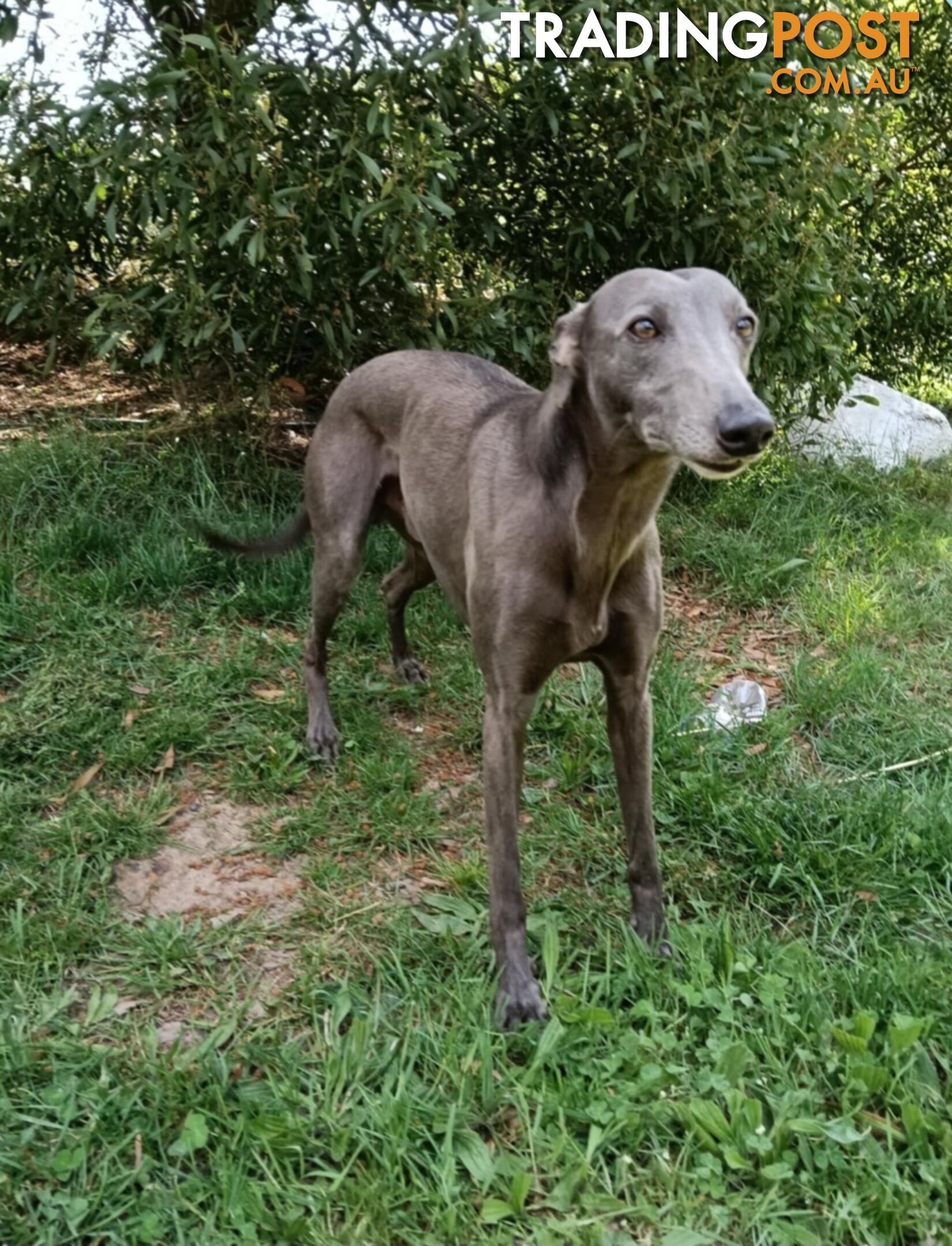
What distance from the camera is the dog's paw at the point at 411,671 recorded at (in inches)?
157

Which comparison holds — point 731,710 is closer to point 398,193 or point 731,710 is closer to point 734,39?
point 398,193

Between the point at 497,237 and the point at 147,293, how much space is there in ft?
5.22

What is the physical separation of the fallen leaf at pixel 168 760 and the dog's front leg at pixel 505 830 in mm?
1247

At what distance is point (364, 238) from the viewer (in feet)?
13.7

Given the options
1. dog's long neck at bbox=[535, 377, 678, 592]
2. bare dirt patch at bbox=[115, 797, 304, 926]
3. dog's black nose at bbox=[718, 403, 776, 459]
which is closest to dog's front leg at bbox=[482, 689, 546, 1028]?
dog's long neck at bbox=[535, 377, 678, 592]

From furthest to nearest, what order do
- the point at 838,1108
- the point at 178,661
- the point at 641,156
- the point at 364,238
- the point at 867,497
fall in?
1. the point at 867,497
2. the point at 641,156
3. the point at 364,238
4. the point at 178,661
5. the point at 838,1108

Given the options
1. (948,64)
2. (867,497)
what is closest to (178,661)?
(867,497)

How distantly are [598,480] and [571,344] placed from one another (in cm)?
30

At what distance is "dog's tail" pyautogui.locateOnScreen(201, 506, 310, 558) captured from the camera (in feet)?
13.0

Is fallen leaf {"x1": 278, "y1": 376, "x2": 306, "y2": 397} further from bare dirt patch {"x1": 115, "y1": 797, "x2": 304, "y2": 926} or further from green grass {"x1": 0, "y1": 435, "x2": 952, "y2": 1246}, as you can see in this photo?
bare dirt patch {"x1": 115, "y1": 797, "x2": 304, "y2": 926}

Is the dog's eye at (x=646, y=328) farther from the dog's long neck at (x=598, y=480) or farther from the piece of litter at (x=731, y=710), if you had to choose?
the piece of litter at (x=731, y=710)

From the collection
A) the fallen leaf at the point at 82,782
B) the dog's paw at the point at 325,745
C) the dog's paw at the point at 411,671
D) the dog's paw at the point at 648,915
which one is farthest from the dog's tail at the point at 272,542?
the dog's paw at the point at 648,915

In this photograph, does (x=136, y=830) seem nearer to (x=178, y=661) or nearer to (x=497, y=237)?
(x=178, y=661)

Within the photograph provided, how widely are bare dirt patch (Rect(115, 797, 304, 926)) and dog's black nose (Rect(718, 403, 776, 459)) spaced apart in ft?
5.62
